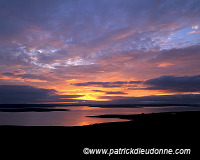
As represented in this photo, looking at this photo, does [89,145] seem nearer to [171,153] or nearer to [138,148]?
[138,148]

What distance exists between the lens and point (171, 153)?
12.5m

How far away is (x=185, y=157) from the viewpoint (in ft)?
38.3

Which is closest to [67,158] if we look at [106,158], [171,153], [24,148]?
[106,158]

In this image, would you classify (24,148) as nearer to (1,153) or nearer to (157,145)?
(1,153)

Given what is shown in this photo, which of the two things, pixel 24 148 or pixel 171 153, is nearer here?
pixel 171 153

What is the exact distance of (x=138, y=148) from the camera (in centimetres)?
1391

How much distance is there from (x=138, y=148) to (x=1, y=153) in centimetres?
1109

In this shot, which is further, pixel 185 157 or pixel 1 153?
pixel 1 153

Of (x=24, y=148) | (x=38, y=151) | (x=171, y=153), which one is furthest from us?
(x=24, y=148)

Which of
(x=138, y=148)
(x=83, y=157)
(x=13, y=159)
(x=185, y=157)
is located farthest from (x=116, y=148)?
(x=13, y=159)

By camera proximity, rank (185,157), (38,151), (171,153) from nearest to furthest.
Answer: (185,157)
(171,153)
(38,151)

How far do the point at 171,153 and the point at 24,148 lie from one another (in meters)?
12.2

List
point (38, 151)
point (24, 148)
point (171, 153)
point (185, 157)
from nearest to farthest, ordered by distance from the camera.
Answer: point (185, 157)
point (171, 153)
point (38, 151)
point (24, 148)

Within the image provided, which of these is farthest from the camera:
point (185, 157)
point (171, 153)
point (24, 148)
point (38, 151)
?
point (24, 148)
